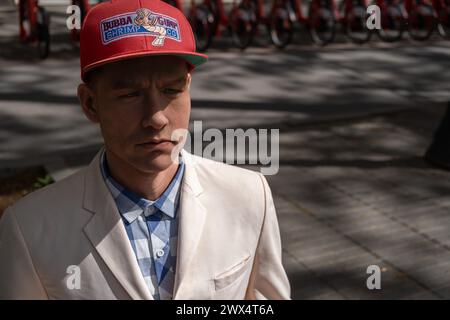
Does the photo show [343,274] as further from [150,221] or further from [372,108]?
[372,108]

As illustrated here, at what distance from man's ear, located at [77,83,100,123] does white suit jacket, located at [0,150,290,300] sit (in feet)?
0.47

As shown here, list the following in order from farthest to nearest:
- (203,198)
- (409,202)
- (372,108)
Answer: (372,108) < (409,202) < (203,198)

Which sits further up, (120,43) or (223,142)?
(120,43)

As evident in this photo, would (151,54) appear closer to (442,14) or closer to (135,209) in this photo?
(135,209)

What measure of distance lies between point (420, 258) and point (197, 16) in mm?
8798

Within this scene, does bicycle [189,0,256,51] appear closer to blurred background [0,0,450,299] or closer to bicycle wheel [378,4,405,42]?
→ blurred background [0,0,450,299]

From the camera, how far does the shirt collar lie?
7.39 ft

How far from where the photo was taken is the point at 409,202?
7.12 m

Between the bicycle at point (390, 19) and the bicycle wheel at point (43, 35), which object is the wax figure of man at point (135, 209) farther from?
the bicycle at point (390, 19)

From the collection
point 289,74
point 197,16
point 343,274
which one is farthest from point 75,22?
point 343,274

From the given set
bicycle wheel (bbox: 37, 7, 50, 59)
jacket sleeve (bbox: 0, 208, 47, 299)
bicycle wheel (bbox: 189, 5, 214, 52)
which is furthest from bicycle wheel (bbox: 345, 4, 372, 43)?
jacket sleeve (bbox: 0, 208, 47, 299)

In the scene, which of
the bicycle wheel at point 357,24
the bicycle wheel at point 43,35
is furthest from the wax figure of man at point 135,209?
the bicycle wheel at point 357,24

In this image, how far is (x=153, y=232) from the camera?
2.25m

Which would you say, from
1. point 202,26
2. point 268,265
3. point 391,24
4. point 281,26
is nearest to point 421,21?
point 391,24
